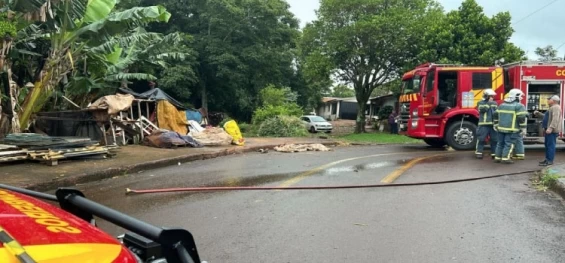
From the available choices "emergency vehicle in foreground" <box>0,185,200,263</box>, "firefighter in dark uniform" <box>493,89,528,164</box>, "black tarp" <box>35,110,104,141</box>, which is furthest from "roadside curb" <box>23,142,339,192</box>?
"firefighter in dark uniform" <box>493,89,528,164</box>

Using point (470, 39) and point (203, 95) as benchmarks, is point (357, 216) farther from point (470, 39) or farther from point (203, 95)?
point (203, 95)

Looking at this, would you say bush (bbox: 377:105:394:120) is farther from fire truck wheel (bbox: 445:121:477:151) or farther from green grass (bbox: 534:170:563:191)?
green grass (bbox: 534:170:563:191)

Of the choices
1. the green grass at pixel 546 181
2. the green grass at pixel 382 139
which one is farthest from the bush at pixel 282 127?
the green grass at pixel 546 181

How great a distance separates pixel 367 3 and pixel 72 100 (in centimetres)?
1804

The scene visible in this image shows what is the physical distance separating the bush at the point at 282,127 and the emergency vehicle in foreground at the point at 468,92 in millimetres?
8853

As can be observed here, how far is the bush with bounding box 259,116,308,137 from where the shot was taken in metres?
23.1

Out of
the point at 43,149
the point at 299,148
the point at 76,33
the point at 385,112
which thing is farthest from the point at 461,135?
the point at 385,112

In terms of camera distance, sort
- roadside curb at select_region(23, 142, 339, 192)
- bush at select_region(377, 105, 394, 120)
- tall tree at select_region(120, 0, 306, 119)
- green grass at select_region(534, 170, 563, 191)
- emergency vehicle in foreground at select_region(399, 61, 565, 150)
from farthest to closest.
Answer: bush at select_region(377, 105, 394, 120) → tall tree at select_region(120, 0, 306, 119) → emergency vehicle in foreground at select_region(399, 61, 565, 150) → roadside curb at select_region(23, 142, 339, 192) → green grass at select_region(534, 170, 563, 191)

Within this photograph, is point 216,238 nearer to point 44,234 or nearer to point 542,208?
point 44,234

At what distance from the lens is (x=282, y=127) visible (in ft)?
76.8

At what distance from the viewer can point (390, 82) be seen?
30156 mm

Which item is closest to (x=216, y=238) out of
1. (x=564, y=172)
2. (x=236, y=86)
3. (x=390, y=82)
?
(x=564, y=172)

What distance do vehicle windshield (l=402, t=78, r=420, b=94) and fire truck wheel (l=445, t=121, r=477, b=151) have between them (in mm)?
1668

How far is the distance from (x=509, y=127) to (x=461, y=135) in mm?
3665
